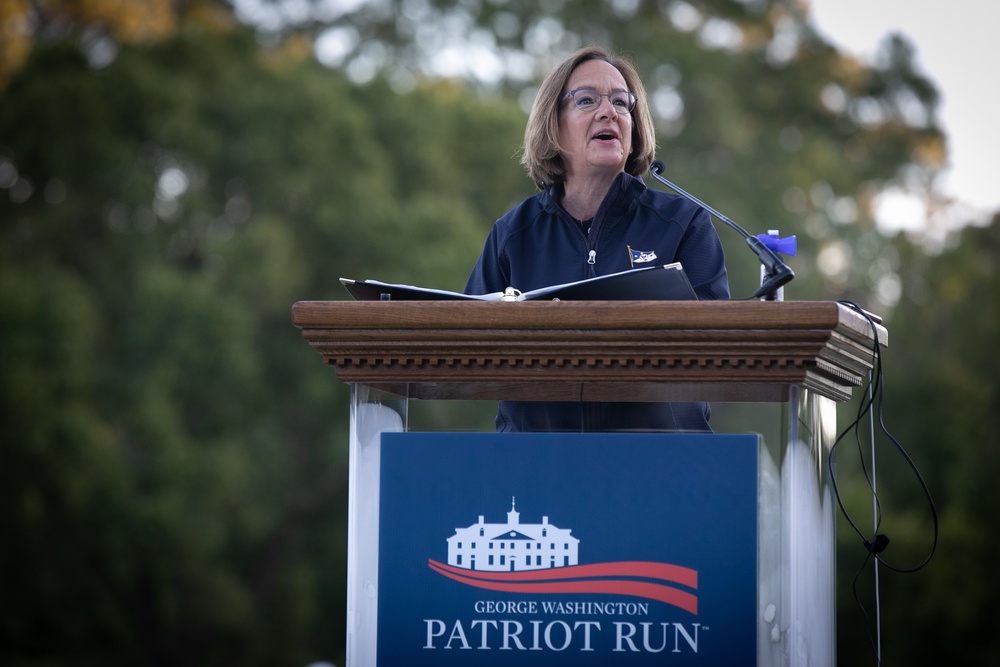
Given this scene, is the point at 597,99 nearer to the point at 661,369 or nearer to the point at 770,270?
the point at 770,270

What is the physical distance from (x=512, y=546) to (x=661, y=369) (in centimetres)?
31

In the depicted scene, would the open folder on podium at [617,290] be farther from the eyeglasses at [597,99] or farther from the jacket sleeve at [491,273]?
the eyeglasses at [597,99]

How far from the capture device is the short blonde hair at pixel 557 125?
2.59 meters

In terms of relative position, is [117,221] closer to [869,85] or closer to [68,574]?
[68,574]

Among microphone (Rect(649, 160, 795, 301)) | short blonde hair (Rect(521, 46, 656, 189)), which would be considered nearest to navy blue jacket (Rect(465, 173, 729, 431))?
short blonde hair (Rect(521, 46, 656, 189))

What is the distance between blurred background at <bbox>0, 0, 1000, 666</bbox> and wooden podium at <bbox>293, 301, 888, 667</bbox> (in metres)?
9.02

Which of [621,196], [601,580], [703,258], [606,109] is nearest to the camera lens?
[601,580]

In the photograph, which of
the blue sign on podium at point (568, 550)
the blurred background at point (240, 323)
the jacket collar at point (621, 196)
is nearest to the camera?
the blue sign on podium at point (568, 550)

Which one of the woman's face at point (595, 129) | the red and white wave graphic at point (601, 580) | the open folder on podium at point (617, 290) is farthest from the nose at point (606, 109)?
the red and white wave graphic at point (601, 580)

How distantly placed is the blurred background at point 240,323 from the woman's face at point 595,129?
324 inches

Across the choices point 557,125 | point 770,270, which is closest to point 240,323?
point 557,125

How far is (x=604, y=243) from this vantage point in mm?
2340

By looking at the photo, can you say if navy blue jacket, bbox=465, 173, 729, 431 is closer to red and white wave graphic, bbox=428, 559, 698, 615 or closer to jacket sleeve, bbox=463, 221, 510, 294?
jacket sleeve, bbox=463, 221, 510, 294

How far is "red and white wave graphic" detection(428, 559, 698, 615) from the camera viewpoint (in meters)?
1.66
